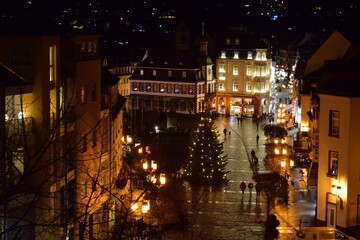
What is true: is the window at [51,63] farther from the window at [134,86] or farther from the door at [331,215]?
Answer: the window at [134,86]

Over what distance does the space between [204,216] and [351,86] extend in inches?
387

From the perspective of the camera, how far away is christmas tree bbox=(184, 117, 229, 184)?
48656 mm

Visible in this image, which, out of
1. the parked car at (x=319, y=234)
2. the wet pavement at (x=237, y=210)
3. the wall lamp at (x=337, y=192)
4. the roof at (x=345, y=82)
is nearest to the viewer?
the parked car at (x=319, y=234)

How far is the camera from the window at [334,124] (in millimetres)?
33531

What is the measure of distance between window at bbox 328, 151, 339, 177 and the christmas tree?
15313 mm

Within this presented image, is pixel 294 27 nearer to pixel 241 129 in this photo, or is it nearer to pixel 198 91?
pixel 198 91

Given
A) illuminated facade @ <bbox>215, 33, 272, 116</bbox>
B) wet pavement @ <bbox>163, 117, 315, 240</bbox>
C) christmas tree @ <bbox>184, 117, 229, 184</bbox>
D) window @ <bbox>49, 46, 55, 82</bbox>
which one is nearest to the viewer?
window @ <bbox>49, 46, 55, 82</bbox>

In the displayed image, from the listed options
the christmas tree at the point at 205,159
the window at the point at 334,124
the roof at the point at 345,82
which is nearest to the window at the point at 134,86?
the christmas tree at the point at 205,159

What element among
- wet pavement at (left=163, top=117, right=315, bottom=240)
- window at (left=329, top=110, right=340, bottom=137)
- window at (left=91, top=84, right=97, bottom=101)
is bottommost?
wet pavement at (left=163, top=117, right=315, bottom=240)

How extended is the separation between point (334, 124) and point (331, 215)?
3962 mm

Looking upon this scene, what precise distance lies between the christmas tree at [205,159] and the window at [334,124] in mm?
15547

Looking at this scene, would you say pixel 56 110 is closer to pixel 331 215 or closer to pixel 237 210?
pixel 331 215

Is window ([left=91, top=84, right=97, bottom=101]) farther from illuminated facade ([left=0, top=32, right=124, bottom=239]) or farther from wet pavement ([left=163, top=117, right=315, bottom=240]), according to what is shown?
wet pavement ([left=163, top=117, right=315, bottom=240])

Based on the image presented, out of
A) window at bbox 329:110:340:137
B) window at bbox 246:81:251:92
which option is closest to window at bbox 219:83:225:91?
window at bbox 246:81:251:92
